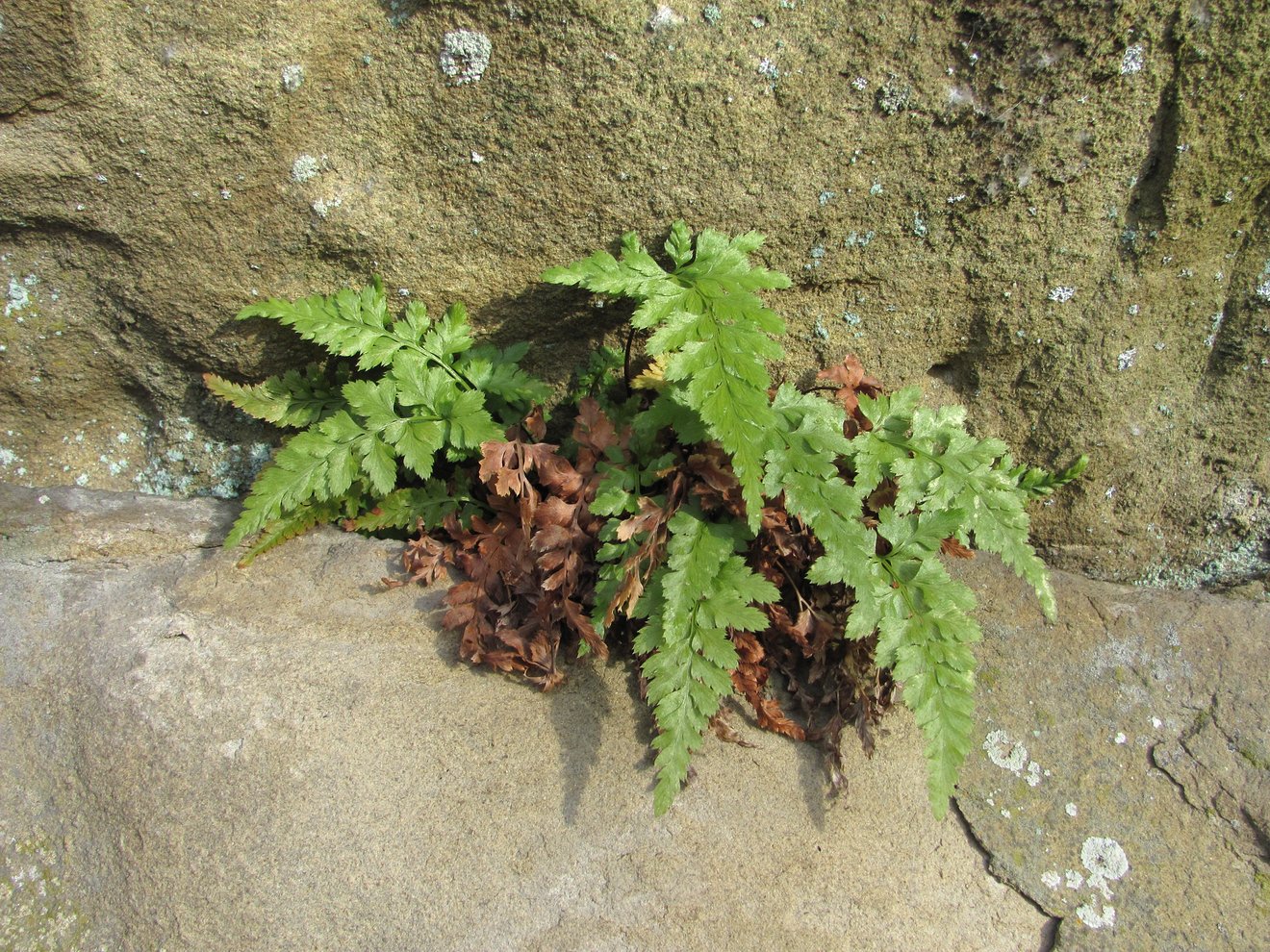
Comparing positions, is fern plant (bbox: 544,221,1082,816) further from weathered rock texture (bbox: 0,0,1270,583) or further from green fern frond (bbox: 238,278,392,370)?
green fern frond (bbox: 238,278,392,370)

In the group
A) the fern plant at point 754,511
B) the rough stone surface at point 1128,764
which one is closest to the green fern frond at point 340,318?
the fern plant at point 754,511

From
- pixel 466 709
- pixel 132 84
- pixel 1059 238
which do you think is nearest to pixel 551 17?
pixel 132 84

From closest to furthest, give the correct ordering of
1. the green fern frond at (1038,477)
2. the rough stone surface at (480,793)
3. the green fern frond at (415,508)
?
the rough stone surface at (480,793), the green fern frond at (415,508), the green fern frond at (1038,477)

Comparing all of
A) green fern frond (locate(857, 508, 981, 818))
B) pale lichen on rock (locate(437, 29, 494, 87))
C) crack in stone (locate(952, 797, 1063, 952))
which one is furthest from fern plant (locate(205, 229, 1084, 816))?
pale lichen on rock (locate(437, 29, 494, 87))

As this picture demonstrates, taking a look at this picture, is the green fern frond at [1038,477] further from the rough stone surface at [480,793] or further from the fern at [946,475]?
the rough stone surface at [480,793]

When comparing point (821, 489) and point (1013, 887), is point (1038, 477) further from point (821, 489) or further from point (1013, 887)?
point (1013, 887)

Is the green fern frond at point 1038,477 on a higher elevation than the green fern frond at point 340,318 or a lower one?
higher

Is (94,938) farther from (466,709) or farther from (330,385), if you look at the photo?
(330,385)
